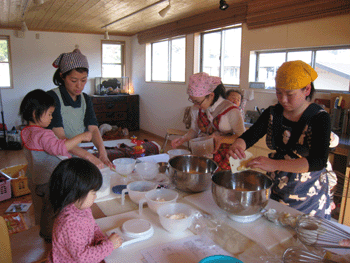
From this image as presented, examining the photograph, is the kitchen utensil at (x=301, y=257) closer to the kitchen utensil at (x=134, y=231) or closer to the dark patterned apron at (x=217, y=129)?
the kitchen utensil at (x=134, y=231)

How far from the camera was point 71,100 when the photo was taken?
5.81 feet

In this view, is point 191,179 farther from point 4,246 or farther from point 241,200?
point 4,246

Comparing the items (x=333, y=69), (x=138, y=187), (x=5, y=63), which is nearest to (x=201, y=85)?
(x=138, y=187)

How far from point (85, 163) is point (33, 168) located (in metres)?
0.67

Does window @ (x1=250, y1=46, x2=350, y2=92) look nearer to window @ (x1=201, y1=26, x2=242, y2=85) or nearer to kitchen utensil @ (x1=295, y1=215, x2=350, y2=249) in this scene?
window @ (x1=201, y1=26, x2=242, y2=85)

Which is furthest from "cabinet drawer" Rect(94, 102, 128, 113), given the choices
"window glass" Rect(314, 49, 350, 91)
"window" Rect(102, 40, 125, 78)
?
"window glass" Rect(314, 49, 350, 91)

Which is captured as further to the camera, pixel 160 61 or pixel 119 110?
pixel 119 110

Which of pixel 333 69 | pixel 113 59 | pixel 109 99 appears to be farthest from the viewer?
pixel 113 59

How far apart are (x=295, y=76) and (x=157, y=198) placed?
2.72 feet

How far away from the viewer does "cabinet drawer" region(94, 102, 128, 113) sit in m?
6.86

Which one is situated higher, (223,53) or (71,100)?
(223,53)

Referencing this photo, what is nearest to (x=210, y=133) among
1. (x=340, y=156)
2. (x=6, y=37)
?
(x=340, y=156)

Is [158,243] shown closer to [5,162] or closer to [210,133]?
[210,133]

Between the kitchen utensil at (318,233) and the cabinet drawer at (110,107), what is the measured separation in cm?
637
